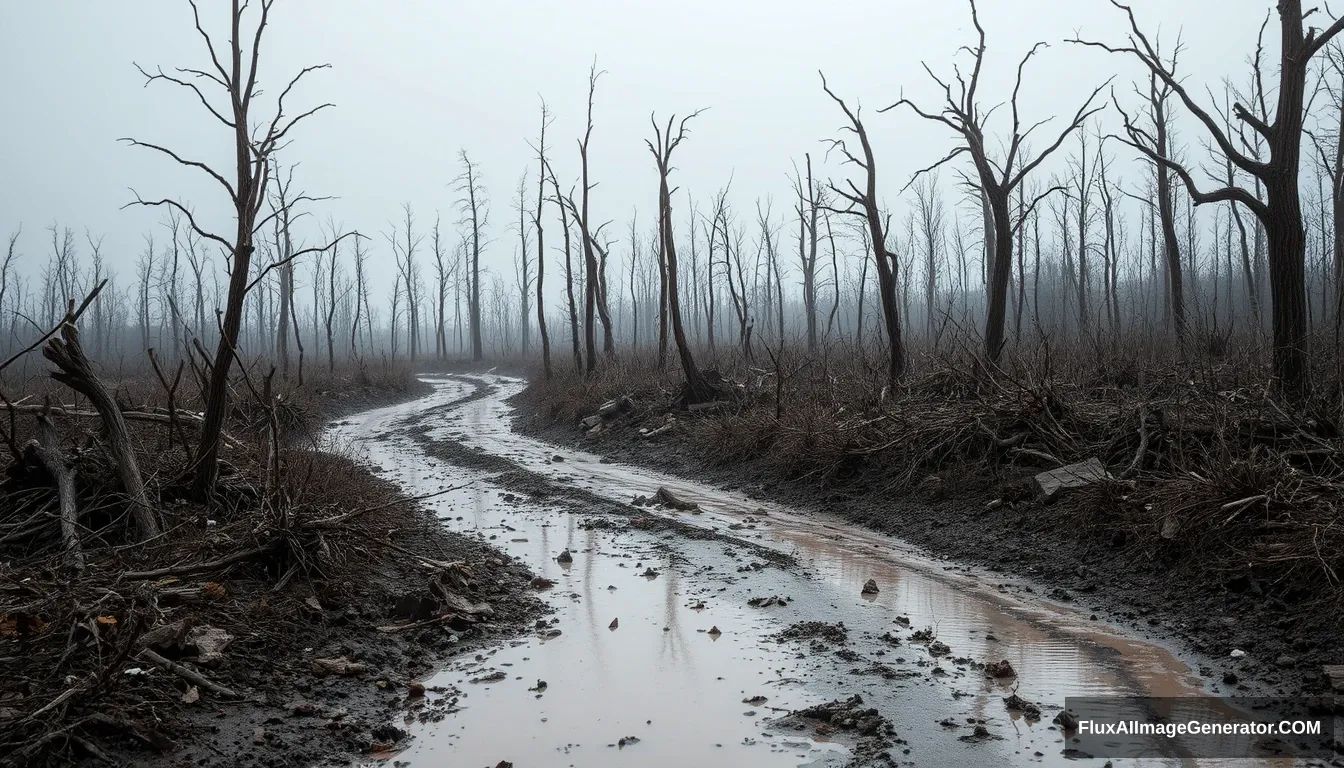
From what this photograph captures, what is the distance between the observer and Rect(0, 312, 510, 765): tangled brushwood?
3234mm

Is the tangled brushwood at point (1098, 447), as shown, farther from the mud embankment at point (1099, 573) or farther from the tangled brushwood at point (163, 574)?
the tangled brushwood at point (163, 574)

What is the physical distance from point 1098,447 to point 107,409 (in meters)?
8.15

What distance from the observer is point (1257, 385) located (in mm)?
6719

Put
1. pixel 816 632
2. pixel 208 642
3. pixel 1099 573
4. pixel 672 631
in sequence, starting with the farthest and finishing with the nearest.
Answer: pixel 1099 573 → pixel 672 631 → pixel 816 632 → pixel 208 642

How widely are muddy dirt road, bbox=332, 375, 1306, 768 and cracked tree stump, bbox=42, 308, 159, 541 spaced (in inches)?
100

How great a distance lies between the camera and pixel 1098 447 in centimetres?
745

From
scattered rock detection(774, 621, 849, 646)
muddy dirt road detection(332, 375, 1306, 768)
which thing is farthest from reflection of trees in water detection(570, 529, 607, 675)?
scattered rock detection(774, 621, 849, 646)

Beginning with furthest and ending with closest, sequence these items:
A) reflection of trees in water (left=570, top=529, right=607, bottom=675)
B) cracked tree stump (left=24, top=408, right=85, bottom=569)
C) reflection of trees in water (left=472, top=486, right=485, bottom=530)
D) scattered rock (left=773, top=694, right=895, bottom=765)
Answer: reflection of trees in water (left=472, top=486, right=485, bottom=530), cracked tree stump (left=24, top=408, right=85, bottom=569), reflection of trees in water (left=570, top=529, right=607, bottom=675), scattered rock (left=773, top=694, right=895, bottom=765)

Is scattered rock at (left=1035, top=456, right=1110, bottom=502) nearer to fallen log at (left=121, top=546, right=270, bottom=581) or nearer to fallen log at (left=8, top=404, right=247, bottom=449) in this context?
fallen log at (left=121, top=546, right=270, bottom=581)

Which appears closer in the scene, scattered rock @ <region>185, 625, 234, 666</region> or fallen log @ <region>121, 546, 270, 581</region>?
scattered rock @ <region>185, 625, 234, 666</region>

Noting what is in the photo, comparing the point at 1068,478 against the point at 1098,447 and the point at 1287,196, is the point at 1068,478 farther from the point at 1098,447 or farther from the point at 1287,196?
the point at 1287,196


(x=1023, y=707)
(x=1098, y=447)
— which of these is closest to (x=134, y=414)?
(x=1023, y=707)

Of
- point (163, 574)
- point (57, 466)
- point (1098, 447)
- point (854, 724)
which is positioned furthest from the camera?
point (1098, 447)

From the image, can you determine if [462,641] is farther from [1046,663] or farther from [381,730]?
[1046,663]
